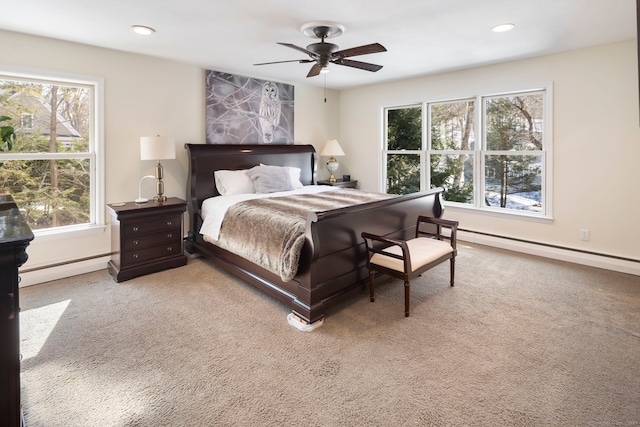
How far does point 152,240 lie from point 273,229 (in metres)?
1.63

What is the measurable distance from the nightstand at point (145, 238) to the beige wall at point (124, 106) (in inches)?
17.9

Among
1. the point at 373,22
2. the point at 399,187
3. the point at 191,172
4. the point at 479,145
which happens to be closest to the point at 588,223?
the point at 479,145

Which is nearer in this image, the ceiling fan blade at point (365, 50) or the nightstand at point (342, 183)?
the ceiling fan blade at point (365, 50)

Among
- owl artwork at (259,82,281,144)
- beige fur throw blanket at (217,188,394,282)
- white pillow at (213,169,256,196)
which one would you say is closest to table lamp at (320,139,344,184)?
owl artwork at (259,82,281,144)

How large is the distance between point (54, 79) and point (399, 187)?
483 centimetres

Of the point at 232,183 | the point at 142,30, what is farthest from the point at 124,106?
the point at 232,183

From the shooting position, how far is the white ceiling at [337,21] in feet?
9.16

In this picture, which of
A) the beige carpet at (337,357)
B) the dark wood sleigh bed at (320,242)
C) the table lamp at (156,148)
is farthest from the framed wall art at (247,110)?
the beige carpet at (337,357)

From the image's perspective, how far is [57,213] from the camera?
3834mm

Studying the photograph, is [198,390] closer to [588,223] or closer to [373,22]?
[373,22]

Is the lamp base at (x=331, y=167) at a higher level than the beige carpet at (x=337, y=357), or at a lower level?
higher

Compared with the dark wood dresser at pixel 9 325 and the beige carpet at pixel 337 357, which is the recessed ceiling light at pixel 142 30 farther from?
the dark wood dresser at pixel 9 325

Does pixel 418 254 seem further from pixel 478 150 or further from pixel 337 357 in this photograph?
pixel 478 150

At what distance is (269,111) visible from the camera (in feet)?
17.8
